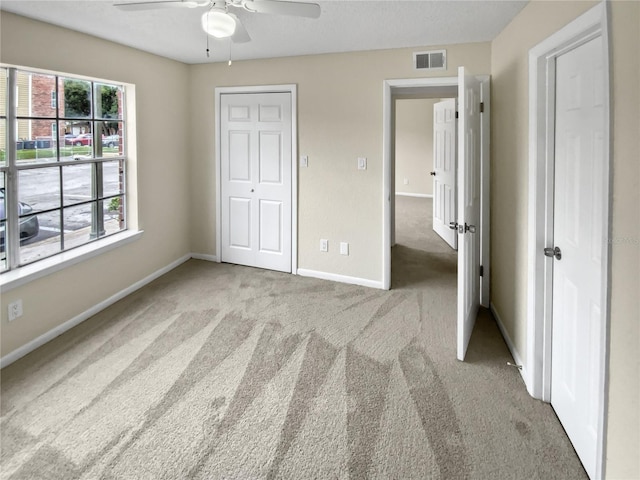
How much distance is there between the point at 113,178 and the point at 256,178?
1.44 m

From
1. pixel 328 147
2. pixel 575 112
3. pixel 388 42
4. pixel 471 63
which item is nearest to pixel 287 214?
pixel 328 147

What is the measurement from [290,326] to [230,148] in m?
2.37

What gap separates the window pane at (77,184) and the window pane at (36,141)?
189mm

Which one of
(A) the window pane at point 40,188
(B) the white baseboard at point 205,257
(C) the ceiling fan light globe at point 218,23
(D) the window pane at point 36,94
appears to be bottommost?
(B) the white baseboard at point 205,257

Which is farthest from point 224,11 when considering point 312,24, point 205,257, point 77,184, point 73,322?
point 205,257

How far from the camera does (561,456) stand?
193cm

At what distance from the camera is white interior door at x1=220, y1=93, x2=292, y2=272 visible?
178 inches

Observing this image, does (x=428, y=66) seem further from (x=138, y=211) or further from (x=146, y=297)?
(x=146, y=297)

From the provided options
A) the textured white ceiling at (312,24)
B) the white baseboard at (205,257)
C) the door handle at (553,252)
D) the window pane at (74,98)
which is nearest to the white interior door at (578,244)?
the door handle at (553,252)

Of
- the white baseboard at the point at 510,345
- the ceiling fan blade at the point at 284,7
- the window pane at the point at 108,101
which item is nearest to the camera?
the ceiling fan blade at the point at 284,7

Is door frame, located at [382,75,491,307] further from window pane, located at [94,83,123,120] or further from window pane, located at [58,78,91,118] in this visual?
window pane, located at [58,78,91,118]

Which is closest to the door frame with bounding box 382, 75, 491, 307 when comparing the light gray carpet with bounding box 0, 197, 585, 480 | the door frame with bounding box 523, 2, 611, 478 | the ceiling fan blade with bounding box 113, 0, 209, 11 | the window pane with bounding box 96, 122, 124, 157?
the light gray carpet with bounding box 0, 197, 585, 480

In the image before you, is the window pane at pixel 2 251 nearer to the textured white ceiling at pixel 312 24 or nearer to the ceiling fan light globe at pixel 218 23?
the textured white ceiling at pixel 312 24

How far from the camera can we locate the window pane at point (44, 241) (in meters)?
3.11
